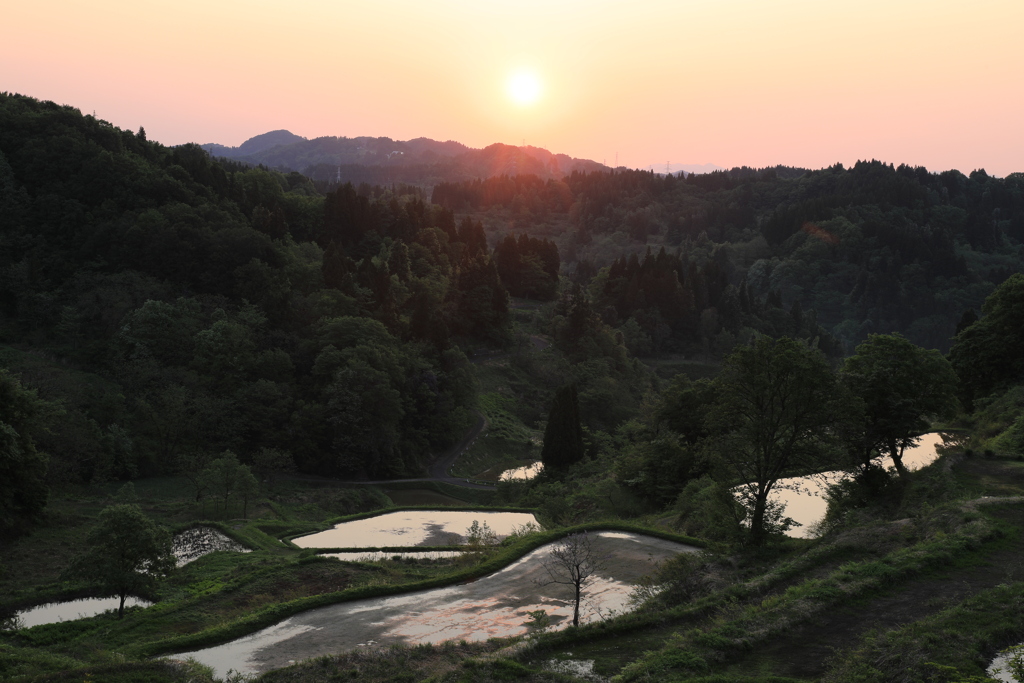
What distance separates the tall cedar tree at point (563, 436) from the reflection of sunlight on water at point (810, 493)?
21.5 meters

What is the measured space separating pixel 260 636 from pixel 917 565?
1545cm

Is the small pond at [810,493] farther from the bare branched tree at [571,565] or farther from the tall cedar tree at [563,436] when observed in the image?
the tall cedar tree at [563,436]

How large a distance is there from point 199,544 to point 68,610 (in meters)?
7.31

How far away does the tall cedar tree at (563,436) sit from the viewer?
4881 centimetres

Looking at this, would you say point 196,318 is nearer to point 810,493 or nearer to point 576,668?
point 810,493

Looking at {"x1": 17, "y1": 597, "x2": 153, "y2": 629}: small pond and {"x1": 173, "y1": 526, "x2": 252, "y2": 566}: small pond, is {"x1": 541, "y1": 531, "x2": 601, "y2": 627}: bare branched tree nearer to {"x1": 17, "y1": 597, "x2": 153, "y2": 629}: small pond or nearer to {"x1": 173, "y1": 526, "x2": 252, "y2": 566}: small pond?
{"x1": 17, "y1": 597, "x2": 153, "y2": 629}: small pond

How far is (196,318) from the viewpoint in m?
59.7

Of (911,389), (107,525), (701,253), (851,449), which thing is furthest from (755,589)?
(701,253)

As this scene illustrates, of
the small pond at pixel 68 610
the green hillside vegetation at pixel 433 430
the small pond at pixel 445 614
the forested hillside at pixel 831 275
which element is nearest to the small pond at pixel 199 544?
the green hillside vegetation at pixel 433 430

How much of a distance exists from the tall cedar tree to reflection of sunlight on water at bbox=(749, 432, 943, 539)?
2146 cm

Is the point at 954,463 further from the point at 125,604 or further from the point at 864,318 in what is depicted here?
the point at 864,318

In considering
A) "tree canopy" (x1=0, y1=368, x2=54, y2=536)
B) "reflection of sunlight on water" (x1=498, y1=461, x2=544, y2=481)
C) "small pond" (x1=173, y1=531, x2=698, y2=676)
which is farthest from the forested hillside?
"small pond" (x1=173, y1=531, x2=698, y2=676)

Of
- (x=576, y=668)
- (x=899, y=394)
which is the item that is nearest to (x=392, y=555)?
(x=576, y=668)

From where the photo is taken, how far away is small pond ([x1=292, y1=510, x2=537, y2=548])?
2912 cm
